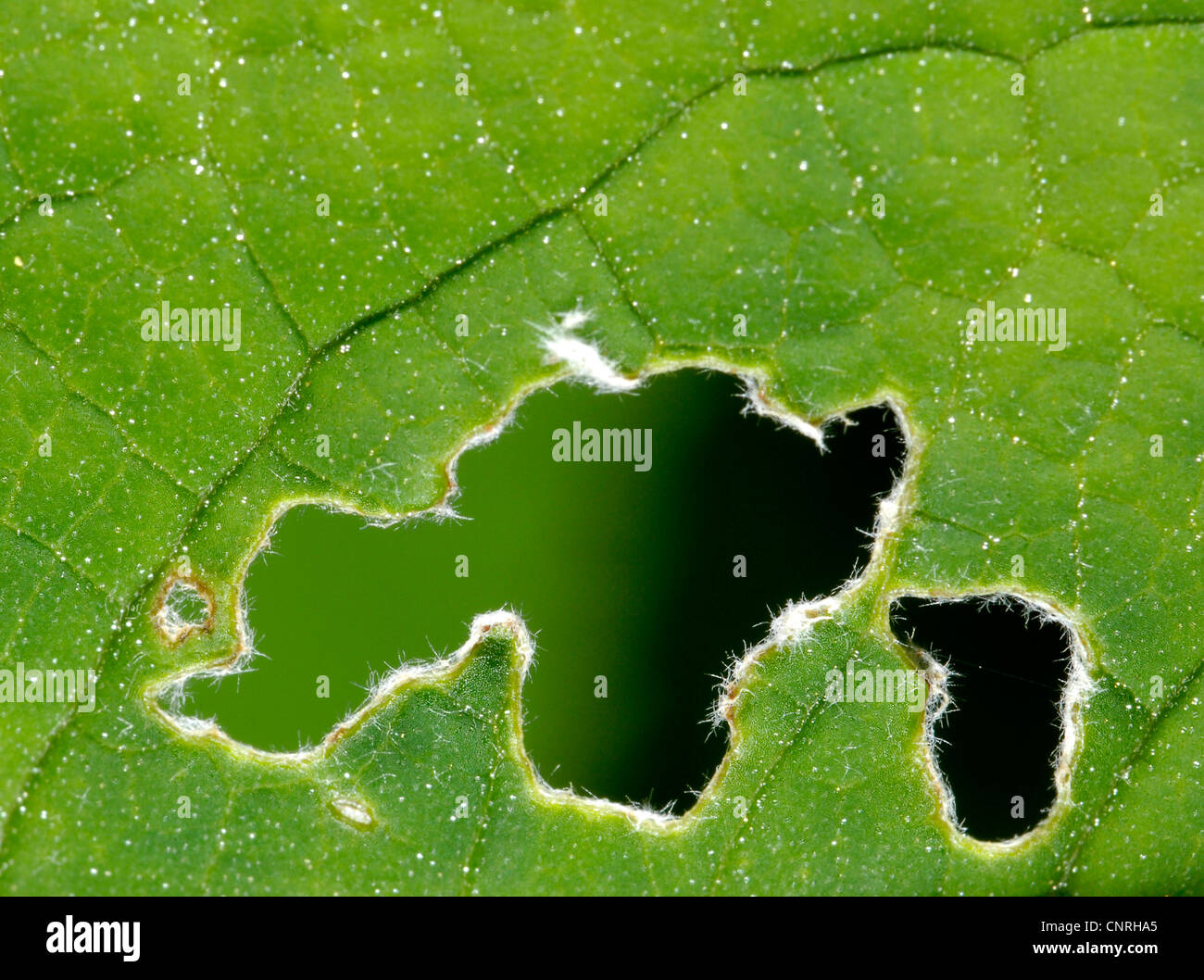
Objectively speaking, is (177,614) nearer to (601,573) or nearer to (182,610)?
(182,610)

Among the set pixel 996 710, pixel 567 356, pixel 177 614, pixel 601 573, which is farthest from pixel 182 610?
pixel 996 710

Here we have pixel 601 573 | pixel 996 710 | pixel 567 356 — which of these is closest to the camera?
pixel 567 356

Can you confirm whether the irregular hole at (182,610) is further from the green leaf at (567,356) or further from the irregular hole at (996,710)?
the irregular hole at (996,710)

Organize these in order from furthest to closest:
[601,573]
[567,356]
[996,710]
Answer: [601,573]
[996,710]
[567,356]

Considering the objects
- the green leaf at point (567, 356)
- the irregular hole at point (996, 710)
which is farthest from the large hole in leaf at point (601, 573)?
the irregular hole at point (996, 710)

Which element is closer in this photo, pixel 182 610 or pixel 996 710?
pixel 182 610
